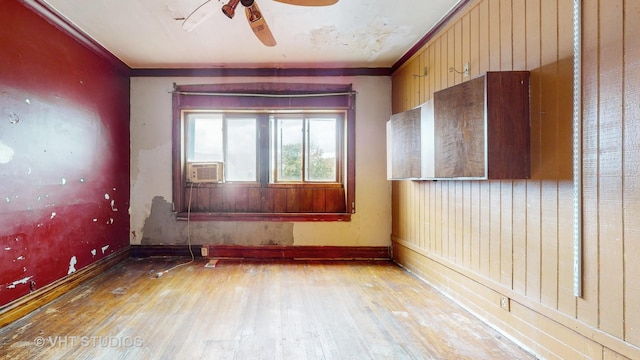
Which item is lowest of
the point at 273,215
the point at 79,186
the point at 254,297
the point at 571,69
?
the point at 254,297

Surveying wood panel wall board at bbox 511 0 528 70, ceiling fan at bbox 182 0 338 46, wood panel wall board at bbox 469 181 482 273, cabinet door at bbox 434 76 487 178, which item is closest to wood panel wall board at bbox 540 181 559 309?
cabinet door at bbox 434 76 487 178

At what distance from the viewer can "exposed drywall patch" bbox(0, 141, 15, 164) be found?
2254 mm

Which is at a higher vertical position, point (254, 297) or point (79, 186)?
point (79, 186)

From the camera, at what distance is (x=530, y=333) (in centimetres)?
195

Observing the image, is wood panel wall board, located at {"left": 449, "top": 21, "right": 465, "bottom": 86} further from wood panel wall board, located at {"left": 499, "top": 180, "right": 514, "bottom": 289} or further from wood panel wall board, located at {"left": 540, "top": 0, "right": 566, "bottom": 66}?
wood panel wall board, located at {"left": 499, "top": 180, "right": 514, "bottom": 289}

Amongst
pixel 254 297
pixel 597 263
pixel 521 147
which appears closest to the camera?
pixel 597 263

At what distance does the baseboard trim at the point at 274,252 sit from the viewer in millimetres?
4125

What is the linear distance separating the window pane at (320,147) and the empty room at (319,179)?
2 cm

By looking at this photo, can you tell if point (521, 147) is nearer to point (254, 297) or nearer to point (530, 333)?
point (530, 333)

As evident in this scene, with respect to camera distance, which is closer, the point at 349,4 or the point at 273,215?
the point at 349,4

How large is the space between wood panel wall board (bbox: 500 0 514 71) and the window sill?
2.55 meters

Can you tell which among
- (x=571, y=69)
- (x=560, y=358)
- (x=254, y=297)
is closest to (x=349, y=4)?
(x=571, y=69)

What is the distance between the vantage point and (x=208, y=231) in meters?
4.16

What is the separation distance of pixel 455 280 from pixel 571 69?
1.85 m
